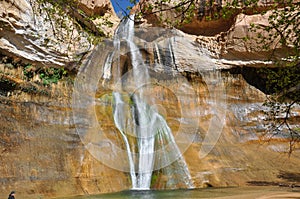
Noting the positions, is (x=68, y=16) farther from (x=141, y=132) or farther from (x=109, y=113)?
(x=141, y=132)

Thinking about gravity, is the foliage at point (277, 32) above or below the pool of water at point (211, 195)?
above

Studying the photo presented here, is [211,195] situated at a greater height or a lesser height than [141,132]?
lesser

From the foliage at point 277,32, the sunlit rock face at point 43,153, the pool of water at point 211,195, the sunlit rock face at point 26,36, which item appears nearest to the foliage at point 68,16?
the foliage at point 277,32

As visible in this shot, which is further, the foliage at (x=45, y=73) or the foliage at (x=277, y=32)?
the foliage at (x=45, y=73)

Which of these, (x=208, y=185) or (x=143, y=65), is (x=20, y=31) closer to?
(x=143, y=65)

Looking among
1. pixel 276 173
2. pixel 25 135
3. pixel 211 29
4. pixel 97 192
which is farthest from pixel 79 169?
pixel 211 29

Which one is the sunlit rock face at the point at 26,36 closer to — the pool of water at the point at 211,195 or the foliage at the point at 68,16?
the pool of water at the point at 211,195

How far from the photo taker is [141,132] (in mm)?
19203

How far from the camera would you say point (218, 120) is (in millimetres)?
24781

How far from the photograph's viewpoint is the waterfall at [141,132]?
17.2m

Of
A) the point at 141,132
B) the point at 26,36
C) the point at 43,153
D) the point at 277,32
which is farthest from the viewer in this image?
the point at 141,132

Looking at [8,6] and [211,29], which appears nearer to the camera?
[8,6]

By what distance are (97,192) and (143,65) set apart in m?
13.2

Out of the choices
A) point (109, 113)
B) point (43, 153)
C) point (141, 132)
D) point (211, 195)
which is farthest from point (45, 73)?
point (211, 195)
